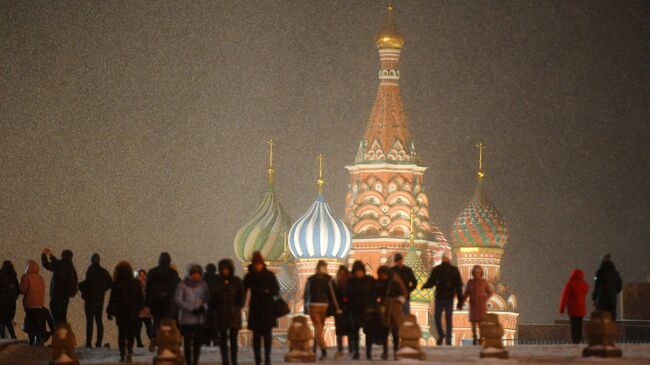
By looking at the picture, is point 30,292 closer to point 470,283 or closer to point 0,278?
point 0,278

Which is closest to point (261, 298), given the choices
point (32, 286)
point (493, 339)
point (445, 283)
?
point (493, 339)

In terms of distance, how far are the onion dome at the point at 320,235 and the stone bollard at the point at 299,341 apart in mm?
63036

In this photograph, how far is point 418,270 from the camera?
87375 mm

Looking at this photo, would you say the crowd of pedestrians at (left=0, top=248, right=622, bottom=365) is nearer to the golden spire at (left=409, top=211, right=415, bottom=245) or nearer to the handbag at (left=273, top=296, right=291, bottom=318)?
the handbag at (left=273, top=296, right=291, bottom=318)

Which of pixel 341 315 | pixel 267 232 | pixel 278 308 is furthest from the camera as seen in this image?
pixel 267 232

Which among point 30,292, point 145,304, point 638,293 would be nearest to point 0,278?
point 30,292

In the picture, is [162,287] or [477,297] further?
[477,297]

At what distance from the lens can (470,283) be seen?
92.9ft

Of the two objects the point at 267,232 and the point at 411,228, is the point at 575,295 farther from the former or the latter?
the point at 267,232

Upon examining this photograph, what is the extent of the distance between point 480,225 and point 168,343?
225ft

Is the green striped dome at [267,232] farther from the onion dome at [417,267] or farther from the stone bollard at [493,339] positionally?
the stone bollard at [493,339]

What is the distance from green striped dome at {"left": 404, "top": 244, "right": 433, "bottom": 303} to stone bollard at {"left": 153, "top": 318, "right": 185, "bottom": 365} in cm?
6299

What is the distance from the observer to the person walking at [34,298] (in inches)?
1147

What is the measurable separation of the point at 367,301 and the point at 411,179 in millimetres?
66192
